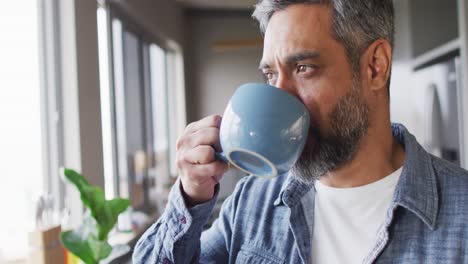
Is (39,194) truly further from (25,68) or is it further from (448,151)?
(448,151)

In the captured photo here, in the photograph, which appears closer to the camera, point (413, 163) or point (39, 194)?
point (413, 163)

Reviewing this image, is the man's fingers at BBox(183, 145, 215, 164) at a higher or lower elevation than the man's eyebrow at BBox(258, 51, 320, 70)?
lower

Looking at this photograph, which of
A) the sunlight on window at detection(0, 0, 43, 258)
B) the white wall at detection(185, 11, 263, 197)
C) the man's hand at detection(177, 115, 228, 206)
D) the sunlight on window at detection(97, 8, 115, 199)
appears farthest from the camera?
the white wall at detection(185, 11, 263, 197)

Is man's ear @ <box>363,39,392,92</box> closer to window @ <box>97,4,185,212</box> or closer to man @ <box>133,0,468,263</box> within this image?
man @ <box>133,0,468,263</box>

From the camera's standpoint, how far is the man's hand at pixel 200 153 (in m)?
0.68

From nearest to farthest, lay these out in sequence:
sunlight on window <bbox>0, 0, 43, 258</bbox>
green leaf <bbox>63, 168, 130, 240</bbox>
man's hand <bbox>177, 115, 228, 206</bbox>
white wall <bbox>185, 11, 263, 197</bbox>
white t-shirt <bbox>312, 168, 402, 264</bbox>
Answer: green leaf <bbox>63, 168, 130, 240</bbox>, man's hand <bbox>177, 115, 228, 206</bbox>, white t-shirt <bbox>312, 168, 402, 264</bbox>, sunlight on window <bbox>0, 0, 43, 258</bbox>, white wall <bbox>185, 11, 263, 197</bbox>

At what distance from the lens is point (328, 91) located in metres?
0.76

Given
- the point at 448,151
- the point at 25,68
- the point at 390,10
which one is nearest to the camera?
the point at 390,10

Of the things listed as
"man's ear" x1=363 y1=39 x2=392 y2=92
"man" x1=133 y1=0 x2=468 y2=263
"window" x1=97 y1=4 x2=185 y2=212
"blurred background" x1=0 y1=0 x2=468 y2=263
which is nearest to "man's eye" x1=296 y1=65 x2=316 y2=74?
"man" x1=133 y1=0 x2=468 y2=263

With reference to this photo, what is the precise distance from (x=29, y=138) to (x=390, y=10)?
1.43 m

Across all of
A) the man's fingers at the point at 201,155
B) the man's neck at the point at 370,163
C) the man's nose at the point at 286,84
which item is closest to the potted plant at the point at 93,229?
the man's fingers at the point at 201,155

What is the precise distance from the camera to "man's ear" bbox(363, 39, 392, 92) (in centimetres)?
84

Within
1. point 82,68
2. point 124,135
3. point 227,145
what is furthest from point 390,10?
point 124,135

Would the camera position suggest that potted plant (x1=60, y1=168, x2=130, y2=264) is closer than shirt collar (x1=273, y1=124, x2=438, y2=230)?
Yes
